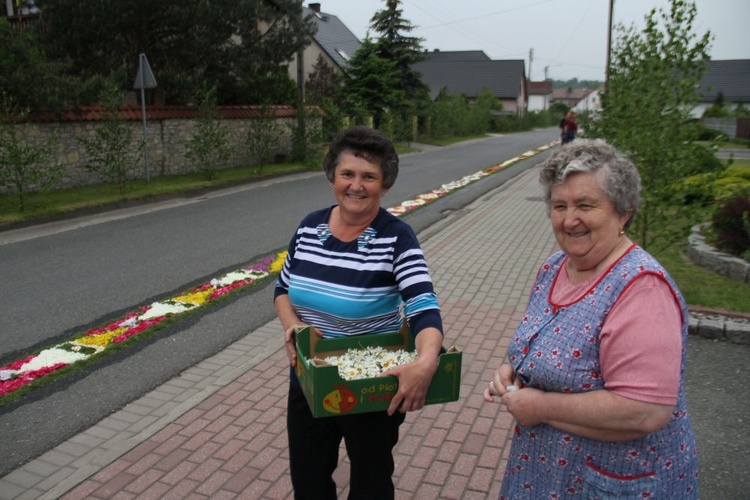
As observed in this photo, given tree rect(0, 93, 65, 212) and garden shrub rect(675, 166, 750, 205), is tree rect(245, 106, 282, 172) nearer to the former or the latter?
tree rect(0, 93, 65, 212)

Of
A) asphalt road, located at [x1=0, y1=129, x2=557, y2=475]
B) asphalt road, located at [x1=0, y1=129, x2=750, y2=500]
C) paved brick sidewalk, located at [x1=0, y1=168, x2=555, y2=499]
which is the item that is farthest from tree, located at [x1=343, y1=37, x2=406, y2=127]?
paved brick sidewalk, located at [x1=0, y1=168, x2=555, y2=499]

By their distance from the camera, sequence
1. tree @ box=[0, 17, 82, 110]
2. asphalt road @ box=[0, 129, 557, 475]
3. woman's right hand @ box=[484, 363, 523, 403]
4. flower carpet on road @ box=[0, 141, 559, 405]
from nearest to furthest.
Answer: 1. woman's right hand @ box=[484, 363, 523, 403]
2. asphalt road @ box=[0, 129, 557, 475]
3. flower carpet on road @ box=[0, 141, 559, 405]
4. tree @ box=[0, 17, 82, 110]

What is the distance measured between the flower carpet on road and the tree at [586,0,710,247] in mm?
4621

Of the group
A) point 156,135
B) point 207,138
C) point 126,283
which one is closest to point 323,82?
point 156,135

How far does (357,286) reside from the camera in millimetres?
2434

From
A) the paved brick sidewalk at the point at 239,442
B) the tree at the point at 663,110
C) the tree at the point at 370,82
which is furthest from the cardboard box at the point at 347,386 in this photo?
the tree at the point at 370,82

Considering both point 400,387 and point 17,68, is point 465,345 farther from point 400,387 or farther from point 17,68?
point 17,68

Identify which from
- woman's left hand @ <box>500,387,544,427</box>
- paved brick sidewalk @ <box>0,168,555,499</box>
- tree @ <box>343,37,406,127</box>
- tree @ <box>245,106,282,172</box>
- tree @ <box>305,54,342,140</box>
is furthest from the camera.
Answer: tree @ <box>305,54,342,140</box>

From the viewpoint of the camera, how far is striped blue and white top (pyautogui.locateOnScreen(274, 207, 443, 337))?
241 cm

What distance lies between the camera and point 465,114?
44.0m

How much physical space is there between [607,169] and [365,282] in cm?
98

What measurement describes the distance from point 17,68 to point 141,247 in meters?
6.36

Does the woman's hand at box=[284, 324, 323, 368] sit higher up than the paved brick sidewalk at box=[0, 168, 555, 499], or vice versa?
the woman's hand at box=[284, 324, 323, 368]

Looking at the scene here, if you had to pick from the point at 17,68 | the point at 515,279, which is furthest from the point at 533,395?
the point at 17,68
